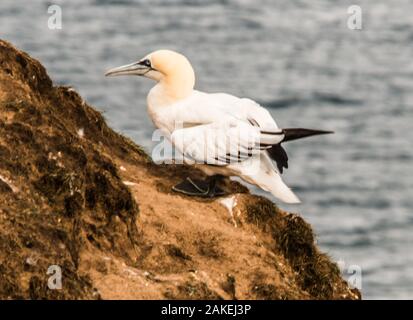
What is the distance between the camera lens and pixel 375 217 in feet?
138

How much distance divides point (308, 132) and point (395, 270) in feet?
77.8

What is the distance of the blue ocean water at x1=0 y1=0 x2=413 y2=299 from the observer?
41125 millimetres

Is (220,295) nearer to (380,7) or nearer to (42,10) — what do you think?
(42,10)

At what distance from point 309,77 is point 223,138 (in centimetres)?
3706

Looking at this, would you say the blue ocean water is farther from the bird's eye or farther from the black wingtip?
the black wingtip

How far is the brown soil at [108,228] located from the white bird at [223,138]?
1.09 ft

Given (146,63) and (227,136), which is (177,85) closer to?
(146,63)

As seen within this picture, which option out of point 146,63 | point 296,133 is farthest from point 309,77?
point 296,133

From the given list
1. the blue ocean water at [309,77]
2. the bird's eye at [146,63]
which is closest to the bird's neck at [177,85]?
the bird's eye at [146,63]

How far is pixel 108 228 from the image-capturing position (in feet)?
46.8

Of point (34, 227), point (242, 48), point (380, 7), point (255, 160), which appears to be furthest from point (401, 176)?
point (34, 227)

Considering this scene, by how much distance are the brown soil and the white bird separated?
0.33m
